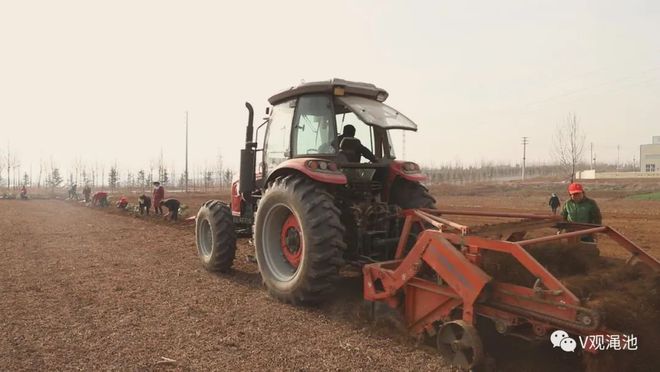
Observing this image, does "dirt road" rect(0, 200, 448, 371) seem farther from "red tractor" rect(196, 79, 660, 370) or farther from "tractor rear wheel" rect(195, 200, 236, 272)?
"red tractor" rect(196, 79, 660, 370)

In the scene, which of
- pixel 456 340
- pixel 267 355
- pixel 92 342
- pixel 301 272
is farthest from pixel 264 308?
pixel 456 340

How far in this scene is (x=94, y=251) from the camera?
30.9 ft

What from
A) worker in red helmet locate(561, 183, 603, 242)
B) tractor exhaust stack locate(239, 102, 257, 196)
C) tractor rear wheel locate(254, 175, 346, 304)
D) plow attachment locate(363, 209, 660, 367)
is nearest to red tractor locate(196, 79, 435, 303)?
tractor rear wheel locate(254, 175, 346, 304)

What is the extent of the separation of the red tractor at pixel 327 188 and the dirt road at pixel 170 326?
489 mm

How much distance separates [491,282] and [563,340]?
0.59 metres

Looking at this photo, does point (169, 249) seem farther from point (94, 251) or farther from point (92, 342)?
point (92, 342)

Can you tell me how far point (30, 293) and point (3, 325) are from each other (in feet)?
4.56

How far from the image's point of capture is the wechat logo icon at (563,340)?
10.2 ft

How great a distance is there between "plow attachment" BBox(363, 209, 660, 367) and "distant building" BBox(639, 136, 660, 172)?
9709 centimetres

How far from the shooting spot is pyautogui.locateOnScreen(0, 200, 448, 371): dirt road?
12.6 feet

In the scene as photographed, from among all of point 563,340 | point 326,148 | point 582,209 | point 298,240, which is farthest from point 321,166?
point 582,209

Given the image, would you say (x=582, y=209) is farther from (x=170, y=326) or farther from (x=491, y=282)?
(x=170, y=326)

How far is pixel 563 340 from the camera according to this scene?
10.2 feet

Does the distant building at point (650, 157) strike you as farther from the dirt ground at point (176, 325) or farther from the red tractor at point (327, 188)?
the dirt ground at point (176, 325)
